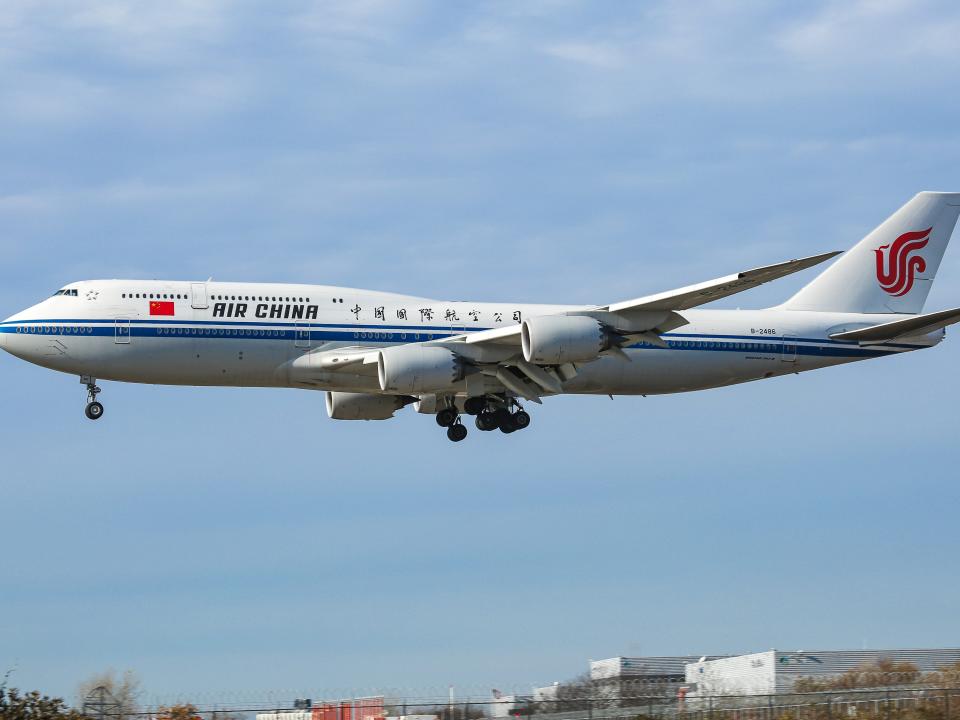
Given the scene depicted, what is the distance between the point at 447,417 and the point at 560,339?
758 cm

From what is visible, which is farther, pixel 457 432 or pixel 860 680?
pixel 457 432

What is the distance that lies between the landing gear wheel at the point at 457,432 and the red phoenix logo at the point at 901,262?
17472mm

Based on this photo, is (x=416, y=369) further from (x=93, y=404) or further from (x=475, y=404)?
(x=93, y=404)

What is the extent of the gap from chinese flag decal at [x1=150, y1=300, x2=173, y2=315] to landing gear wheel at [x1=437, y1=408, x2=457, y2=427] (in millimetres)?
10293

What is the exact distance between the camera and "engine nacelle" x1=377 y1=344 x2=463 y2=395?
143 ft

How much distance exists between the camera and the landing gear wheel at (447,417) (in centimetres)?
4950

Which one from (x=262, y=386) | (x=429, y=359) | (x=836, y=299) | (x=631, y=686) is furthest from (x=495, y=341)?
(x=836, y=299)

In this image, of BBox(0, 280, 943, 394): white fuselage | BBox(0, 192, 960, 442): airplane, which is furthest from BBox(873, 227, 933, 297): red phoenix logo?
BBox(0, 280, 943, 394): white fuselage

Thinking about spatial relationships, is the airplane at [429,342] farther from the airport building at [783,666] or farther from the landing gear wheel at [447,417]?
the airport building at [783,666]

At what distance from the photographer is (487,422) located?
49.2m

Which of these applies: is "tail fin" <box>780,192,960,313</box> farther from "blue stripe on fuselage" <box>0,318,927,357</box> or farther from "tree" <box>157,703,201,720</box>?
"tree" <box>157,703,201,720</box>

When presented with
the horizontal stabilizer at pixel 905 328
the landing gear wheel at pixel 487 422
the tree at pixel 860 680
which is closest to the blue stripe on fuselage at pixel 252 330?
the landing gear wheel at pixel 487 422

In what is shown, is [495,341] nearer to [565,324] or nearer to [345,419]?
[565,324]

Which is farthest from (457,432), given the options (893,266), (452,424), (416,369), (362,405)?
(893,266)
